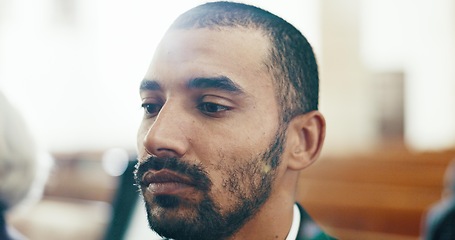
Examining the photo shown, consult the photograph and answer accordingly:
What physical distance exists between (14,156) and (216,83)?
479 mm

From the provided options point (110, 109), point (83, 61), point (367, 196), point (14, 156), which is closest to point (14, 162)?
point (14, 156)

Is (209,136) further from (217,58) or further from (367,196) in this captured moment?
(367,196)

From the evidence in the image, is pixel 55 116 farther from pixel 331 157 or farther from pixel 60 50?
pixel 331 157

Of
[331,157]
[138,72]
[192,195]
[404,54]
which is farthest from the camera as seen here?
[404,54]

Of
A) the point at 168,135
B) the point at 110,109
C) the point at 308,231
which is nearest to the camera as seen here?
the point at 168,135

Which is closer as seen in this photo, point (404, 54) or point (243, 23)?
point (243, 23)

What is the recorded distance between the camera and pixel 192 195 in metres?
0.78

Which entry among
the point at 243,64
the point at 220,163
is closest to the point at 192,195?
the point at 220,163

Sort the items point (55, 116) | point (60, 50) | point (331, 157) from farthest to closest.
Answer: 1. point (331, 157)
2. point (60, 50)
3. point (55, 116)

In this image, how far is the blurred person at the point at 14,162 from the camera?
1052 mm

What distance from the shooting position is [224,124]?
80 cm

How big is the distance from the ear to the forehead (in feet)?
0.28

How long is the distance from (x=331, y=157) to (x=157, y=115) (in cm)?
346

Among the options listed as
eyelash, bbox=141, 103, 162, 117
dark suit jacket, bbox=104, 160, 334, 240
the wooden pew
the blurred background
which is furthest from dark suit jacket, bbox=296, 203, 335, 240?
the wooden pew
